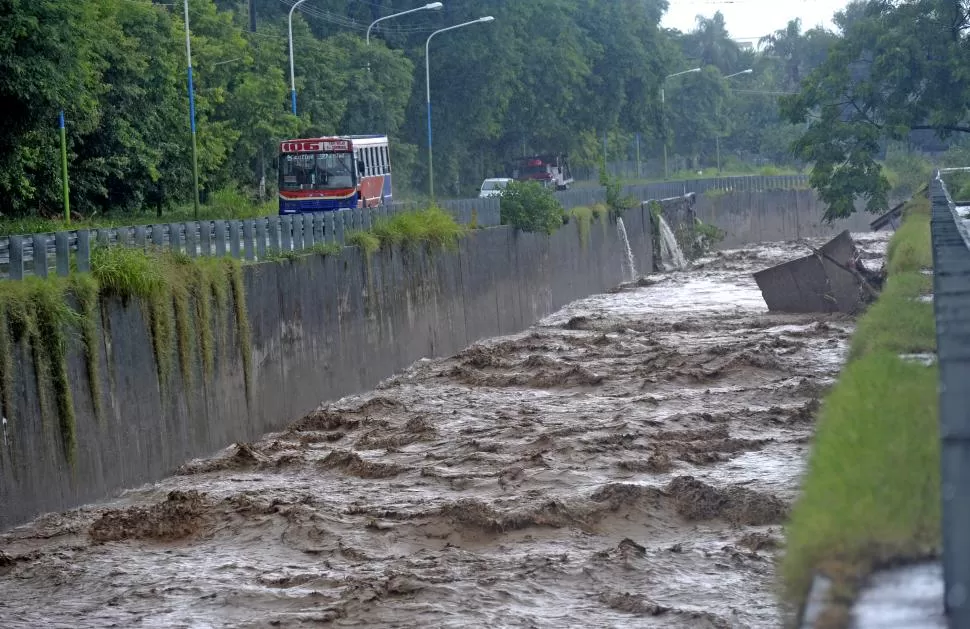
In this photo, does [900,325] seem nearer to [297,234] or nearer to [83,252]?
[83,252]

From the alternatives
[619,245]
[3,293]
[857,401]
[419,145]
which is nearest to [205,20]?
[619,245]

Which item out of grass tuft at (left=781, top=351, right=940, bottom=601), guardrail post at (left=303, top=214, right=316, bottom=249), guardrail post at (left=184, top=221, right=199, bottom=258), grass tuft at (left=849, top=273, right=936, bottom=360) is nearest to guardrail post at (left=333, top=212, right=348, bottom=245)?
guardrail post at (left=303, top=214, right=316, bottom=249)

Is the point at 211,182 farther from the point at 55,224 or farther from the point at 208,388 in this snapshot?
the point at 208,388

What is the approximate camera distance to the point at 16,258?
1348 centimetres

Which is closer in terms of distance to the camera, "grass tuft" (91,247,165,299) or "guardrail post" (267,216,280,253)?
"grass tuft" (91,247,165,299)

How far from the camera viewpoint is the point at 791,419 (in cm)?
1725

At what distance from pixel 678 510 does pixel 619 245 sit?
98.3 feet

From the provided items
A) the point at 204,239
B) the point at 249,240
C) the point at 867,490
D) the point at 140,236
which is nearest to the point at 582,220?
the point at 249,240

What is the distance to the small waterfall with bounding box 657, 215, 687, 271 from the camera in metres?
47.2

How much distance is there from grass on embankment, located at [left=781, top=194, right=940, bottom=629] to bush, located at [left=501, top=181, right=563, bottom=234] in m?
24.3

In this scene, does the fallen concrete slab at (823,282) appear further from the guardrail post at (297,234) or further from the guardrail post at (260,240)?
the guardrail post at (260,240)

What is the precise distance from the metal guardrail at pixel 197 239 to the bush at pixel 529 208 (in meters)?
4.91

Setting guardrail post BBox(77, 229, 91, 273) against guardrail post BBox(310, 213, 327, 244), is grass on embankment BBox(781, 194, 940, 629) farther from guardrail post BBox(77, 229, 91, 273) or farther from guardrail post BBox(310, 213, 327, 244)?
guardrail post BBox(310, 213, 327, 244)

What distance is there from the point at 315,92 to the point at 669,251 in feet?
47.4
